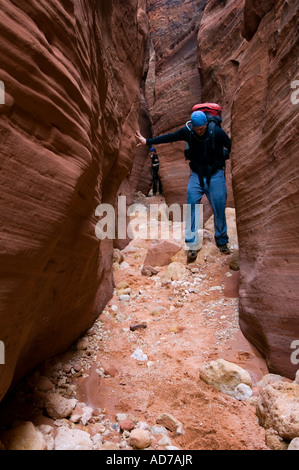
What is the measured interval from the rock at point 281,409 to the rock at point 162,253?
11.6 feet

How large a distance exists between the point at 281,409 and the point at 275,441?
0.51 feet

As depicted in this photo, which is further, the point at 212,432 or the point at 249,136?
the point at 249,136

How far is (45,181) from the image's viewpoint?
1574 mm

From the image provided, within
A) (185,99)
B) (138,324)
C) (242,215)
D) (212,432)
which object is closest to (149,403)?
(212,432)

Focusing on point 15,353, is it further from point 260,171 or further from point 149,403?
point 260,171

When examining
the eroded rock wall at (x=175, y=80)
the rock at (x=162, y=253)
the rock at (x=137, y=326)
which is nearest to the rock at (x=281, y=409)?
the rock at (x=137, y=326)

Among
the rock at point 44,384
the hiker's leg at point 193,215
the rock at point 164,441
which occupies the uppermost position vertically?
the hiker's leg at point 193,215

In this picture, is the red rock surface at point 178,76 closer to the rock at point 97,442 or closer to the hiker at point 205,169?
the hiker at point 205,169

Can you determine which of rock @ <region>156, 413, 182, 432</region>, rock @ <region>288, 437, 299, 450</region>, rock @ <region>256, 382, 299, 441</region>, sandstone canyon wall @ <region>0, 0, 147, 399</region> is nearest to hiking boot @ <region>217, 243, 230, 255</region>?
sandstone canyon wall @ <region>0, 0, 147, 399</region>

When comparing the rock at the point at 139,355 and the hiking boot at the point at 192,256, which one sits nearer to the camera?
the rock at the point at 139,355

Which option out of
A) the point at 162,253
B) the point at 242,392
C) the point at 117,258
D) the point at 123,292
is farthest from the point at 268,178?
the point at 117,258

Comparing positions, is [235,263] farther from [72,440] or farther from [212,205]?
[72,440]

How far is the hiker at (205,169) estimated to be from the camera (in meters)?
4.62

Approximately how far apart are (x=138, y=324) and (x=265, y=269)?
147 centimetres
